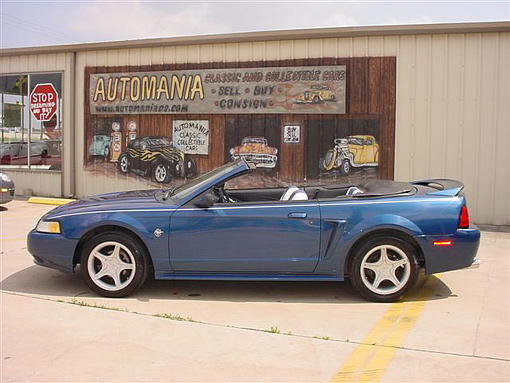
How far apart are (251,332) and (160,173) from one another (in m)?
8.24

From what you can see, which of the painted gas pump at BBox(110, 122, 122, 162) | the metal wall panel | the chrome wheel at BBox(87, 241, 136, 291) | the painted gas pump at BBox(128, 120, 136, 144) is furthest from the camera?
the metal wall panel

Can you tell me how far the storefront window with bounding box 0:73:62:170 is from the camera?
1382 cm

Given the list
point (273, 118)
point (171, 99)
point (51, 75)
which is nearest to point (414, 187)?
point (273, 118)

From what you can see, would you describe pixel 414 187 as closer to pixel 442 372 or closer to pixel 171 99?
pixel 442 372

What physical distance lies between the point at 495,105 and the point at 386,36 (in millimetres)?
2322

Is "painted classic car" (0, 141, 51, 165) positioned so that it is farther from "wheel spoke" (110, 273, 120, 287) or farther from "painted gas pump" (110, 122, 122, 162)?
"wheel spoke" (110, 273, 120, 287)

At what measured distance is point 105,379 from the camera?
3.76 metres

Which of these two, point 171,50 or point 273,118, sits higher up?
point 171,50

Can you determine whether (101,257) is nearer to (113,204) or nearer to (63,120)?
(113,204)

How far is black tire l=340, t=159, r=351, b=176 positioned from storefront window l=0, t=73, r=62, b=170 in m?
6.84

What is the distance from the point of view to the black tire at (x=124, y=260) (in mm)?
5617

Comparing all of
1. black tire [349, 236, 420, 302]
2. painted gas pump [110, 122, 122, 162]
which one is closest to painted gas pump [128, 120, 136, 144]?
painted gas pump [110, 122, 122, 162]

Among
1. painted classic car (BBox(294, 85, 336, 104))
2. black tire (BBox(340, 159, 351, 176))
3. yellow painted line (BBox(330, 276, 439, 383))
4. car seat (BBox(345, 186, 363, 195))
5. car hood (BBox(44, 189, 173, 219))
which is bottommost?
yellow painted line (BBox(330, 276, 439, 383))

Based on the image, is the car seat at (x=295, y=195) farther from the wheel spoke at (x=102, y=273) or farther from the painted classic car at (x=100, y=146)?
the painted classic car at (x=100, y=146)
